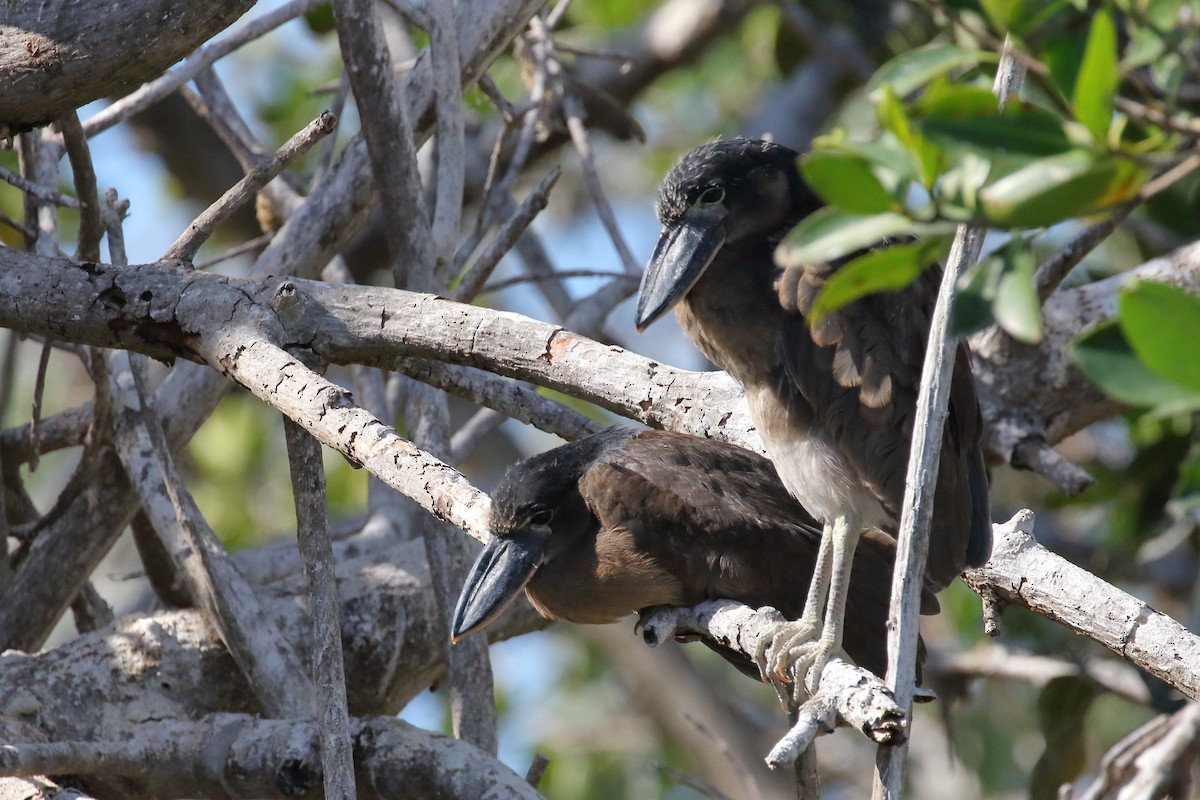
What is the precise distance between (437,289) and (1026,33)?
2.10 m

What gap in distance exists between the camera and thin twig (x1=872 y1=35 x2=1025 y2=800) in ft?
5.09

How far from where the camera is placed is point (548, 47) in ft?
12.0

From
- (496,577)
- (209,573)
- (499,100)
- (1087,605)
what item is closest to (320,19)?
(499,100)

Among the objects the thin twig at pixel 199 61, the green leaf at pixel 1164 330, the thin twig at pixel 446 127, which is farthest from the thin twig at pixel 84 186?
the green leaf at pixel 1164 330

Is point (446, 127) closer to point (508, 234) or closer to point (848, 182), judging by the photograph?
point (508, 234)

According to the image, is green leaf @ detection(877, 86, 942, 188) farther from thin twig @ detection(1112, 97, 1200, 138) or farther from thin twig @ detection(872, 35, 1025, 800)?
thin twig @ detection(872, 35, 1025, 800)

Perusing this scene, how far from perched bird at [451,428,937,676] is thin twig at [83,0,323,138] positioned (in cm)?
122

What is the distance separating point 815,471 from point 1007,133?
151cm

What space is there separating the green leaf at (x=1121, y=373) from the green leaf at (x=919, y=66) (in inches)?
10.4

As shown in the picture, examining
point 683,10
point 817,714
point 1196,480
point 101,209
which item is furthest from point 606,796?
point 1196,480

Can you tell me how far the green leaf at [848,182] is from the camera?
1003mm

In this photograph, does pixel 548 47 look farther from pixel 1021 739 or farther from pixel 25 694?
pixel 1021 739

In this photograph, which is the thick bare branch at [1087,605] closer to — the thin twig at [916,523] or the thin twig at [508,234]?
the thin twig at [916,523]

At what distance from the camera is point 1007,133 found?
0.98m
